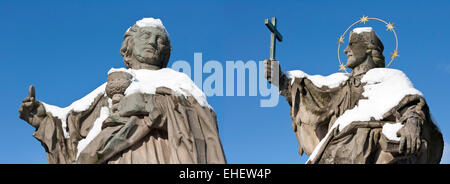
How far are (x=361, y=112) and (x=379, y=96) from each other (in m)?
0.46

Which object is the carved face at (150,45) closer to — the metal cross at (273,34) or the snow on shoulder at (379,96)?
the metal cross at (273,34)

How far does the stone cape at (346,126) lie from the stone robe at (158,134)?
1.76 meters

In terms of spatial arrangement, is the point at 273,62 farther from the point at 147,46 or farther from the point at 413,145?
the point at 413,145

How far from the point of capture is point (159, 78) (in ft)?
54.5

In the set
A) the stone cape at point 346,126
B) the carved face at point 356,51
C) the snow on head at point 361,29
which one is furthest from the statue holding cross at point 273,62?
the snow on head at point 361,29

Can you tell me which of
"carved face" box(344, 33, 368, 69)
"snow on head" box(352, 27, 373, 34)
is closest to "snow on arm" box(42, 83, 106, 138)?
"carved face" box(344, 33, 368, 69)

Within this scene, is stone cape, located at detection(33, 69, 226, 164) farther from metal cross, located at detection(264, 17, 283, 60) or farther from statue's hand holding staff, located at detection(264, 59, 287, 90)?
metal cross, located at detection(264, 17, 283, 60)

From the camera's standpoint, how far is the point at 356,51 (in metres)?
18.0

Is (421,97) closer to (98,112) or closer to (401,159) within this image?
(401,159)

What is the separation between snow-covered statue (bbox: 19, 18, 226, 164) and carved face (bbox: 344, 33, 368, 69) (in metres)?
2.81

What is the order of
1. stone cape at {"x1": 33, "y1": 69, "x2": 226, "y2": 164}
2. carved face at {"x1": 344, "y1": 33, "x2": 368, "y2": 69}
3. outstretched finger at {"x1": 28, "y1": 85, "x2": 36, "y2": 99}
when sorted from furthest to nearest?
1. carved face at {"x1": 344, "y1": 33, "x2": 368, "y2": 69}
2. outstretched finger at {"x1": 28, "y1": 85, "x2": 36, "y2": 99}
3. stone cape at {"x1": 33, "y1": 69, "x2": 226, "y2": 164}

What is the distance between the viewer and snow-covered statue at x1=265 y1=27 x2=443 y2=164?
1639cm

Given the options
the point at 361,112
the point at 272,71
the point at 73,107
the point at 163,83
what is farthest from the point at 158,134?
the point at 361,112
